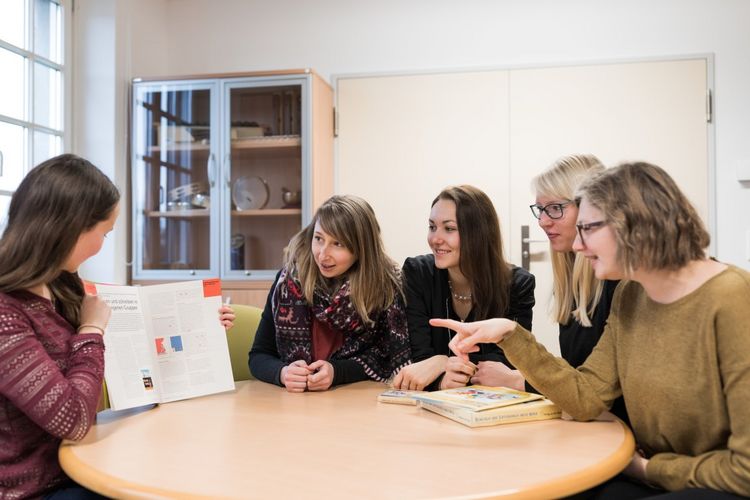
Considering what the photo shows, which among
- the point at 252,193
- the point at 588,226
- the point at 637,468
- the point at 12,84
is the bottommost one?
the point at 637,468

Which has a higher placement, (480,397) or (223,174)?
(223,174)

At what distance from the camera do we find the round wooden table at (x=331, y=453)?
1.00m

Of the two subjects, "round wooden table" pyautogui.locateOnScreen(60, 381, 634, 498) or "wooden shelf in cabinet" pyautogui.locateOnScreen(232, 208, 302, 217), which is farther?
"wooden shelf in cabinet" pyautogui.locateOnScreen(232, 208, 302, 217)

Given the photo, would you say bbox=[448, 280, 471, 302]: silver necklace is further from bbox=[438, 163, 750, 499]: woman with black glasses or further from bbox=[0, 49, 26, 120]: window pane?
bbox=[0, 49, 26, 120]: window pane

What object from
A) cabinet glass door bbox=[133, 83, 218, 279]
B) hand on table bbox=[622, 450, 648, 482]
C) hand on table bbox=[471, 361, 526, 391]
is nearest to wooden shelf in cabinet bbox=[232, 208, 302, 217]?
cabinet glass door bbox=[133, 83, 218, 279]

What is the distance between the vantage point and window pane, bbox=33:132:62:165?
10.4 ft

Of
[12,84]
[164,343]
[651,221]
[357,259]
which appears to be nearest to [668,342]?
[651,221]

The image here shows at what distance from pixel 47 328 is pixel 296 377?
2.10 ft

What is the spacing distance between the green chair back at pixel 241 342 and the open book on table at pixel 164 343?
0.48 metres

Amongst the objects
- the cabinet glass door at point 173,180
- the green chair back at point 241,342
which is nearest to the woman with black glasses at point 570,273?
the green chair back at point 241,342

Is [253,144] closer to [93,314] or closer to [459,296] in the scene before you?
[459,296]

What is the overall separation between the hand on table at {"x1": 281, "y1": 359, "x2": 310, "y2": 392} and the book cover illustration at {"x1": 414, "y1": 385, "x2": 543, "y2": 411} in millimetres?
353

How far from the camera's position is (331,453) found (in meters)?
1.17

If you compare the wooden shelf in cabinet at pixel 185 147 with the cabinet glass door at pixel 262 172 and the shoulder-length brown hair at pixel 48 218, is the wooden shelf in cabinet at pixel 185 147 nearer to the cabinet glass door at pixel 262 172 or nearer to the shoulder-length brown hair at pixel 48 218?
the cabinet glass door at pixel 262 172
